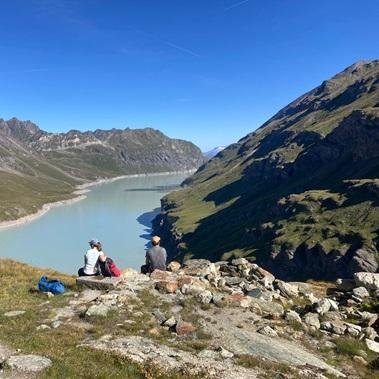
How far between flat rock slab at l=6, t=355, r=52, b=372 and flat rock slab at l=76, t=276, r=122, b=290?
11629 mm

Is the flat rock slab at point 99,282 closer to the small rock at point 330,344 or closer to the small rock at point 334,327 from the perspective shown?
the small rock at point 334,327

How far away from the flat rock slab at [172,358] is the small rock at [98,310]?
3372 millimetres

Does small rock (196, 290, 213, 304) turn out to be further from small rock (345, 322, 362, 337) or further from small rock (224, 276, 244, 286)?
small rock (345, 322, 362, 337)

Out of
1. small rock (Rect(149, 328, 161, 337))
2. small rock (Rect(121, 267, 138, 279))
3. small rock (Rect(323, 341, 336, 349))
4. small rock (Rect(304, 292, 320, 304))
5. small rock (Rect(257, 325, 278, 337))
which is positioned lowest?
small rock (Rect(323, 341, 336, 349))

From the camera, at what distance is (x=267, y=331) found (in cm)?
2361

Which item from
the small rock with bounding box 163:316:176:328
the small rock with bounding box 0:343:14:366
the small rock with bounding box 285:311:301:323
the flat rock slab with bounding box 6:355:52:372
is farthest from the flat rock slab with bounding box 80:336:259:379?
the small rock with bounding box 285:311:301:323

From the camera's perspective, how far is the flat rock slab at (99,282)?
29.5 metres

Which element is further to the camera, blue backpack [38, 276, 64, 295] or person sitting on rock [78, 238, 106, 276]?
person sitting on rock [78, 238, 106, 276]

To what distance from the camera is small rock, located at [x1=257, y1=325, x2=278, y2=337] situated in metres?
23.5

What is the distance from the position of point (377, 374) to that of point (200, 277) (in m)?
14.4

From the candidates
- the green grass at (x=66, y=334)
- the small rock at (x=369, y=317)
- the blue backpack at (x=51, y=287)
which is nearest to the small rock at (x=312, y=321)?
the small rock at (x=369, y=317)

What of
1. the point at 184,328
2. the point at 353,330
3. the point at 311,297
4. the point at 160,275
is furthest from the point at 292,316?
the point at 160,275

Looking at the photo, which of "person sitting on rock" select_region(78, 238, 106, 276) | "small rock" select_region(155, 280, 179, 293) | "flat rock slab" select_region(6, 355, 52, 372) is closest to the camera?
"flat rock slab" select_region(6, 355, 52, 372)

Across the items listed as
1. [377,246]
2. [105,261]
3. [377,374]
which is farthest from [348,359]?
[377,246]
